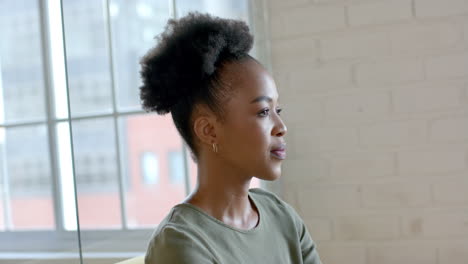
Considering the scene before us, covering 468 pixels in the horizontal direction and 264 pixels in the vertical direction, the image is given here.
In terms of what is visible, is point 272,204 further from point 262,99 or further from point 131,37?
point 131,37

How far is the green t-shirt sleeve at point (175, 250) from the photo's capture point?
90 cm

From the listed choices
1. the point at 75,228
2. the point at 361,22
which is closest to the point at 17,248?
the point at 75,228

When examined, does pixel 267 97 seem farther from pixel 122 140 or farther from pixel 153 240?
pixel 122 140

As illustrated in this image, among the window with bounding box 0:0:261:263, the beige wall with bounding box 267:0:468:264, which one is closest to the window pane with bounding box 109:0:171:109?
the window with bounding box 0:0:261:263

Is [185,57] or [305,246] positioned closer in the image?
[185,57]

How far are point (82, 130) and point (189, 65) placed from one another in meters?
0.40

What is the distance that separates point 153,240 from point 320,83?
1.11 metres

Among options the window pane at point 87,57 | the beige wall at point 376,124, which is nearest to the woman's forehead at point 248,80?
the window pane at point 87,57

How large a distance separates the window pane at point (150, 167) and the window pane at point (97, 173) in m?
0.05

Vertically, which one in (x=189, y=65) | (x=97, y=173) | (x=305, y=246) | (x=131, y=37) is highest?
(x=131, y=37)

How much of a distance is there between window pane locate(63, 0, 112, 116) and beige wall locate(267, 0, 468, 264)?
70cm

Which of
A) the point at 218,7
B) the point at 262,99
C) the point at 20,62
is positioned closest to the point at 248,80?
the point at 262,99

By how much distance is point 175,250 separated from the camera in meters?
0.90

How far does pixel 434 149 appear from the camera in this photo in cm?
183
